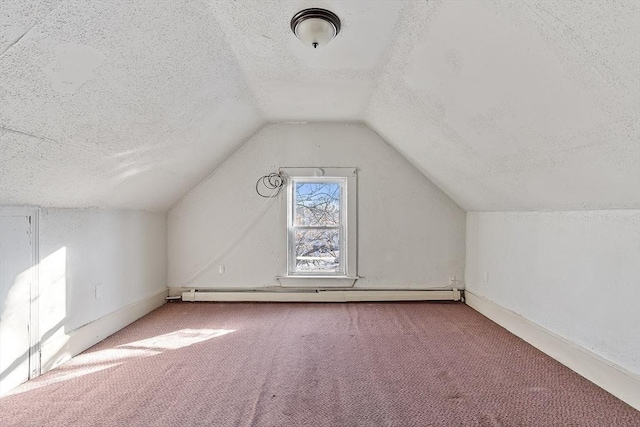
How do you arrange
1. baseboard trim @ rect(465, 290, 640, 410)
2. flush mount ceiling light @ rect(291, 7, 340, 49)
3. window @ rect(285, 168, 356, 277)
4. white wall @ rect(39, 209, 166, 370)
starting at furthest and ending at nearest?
window @ rect(285, 168, 356, 277) → white wall @ rect(39, 209, 166, 370) → baseboard trim @ rect(465, 290, 640, 410) → flush mount ceiling light @ rect(291, 7, 340, 49)

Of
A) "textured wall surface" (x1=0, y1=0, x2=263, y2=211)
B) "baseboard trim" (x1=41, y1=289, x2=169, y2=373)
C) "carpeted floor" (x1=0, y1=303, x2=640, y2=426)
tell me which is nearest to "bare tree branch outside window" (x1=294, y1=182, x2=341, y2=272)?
"carpeted floor" (x1=0, y1=303, x2=640, y2=426)

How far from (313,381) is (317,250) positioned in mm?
2028

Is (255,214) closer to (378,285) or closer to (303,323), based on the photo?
(303,323)

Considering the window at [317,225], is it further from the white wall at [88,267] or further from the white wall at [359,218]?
the white wall at [88,267]

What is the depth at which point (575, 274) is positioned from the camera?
2275 mm

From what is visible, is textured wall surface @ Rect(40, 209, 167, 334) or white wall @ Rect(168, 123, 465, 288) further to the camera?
white wall @ Rect(168, 123, 465, 288)

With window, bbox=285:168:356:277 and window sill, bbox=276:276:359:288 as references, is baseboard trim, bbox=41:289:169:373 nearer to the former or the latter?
window sill, bbox=276:276:359:288

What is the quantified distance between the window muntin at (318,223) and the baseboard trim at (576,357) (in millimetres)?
1811

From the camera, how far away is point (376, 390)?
200cm

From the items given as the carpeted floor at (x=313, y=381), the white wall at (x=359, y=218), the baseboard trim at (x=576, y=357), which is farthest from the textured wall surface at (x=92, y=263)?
the baseboard trim at (x=576, y=357)

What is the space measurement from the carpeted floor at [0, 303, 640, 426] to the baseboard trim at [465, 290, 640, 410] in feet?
0.20

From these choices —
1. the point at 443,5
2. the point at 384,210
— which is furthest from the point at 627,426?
the point at 384,210

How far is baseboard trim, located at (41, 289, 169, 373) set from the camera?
2277 millimetres

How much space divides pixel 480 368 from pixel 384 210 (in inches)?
80.0
